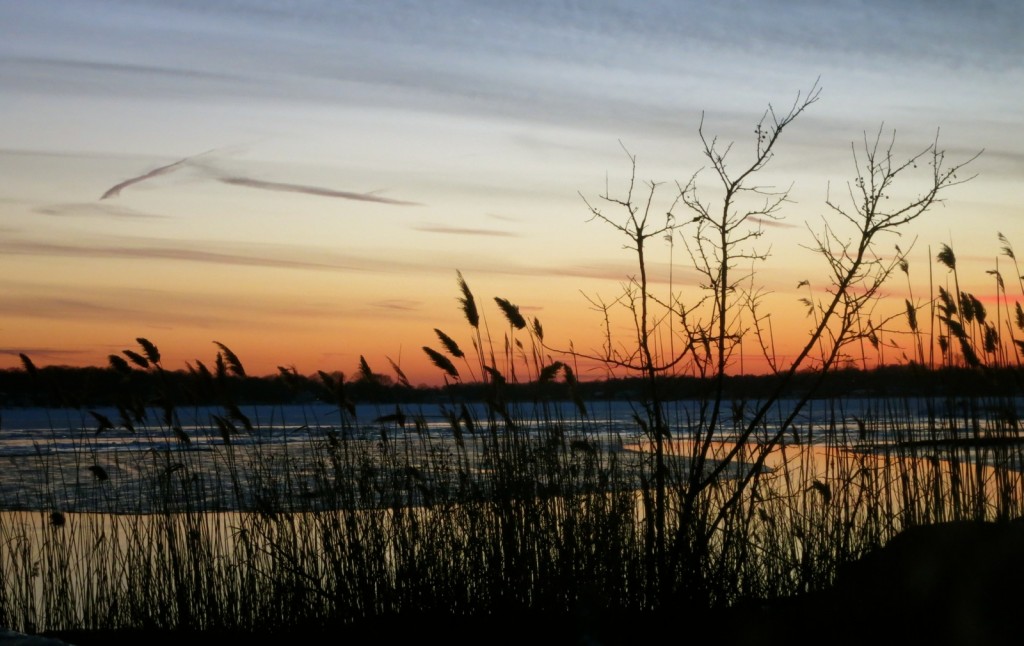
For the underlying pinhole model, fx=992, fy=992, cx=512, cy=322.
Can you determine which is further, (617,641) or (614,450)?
(614,450)

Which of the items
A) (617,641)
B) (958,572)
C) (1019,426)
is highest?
(1019,426)

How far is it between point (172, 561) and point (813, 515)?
15.1ft

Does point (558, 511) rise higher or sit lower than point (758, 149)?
lower

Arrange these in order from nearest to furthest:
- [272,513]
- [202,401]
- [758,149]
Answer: [758,149] → [272,513] → [202,401]

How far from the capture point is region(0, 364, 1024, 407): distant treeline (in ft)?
21.8

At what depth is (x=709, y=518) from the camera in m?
6.62

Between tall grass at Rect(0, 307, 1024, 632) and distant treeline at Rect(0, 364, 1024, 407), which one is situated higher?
distant treeline at Rect(0, 364, 1024, 407)

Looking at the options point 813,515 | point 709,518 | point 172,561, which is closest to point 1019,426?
point 813,515

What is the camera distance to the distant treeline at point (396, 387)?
262 inches

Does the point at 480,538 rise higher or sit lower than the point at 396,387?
lower

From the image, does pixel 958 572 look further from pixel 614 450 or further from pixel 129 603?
pixel 129 603

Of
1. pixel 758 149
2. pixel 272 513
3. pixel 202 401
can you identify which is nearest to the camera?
pixel 758 149

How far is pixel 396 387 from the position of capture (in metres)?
7.22

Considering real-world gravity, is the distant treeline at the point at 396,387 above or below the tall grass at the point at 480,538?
above
